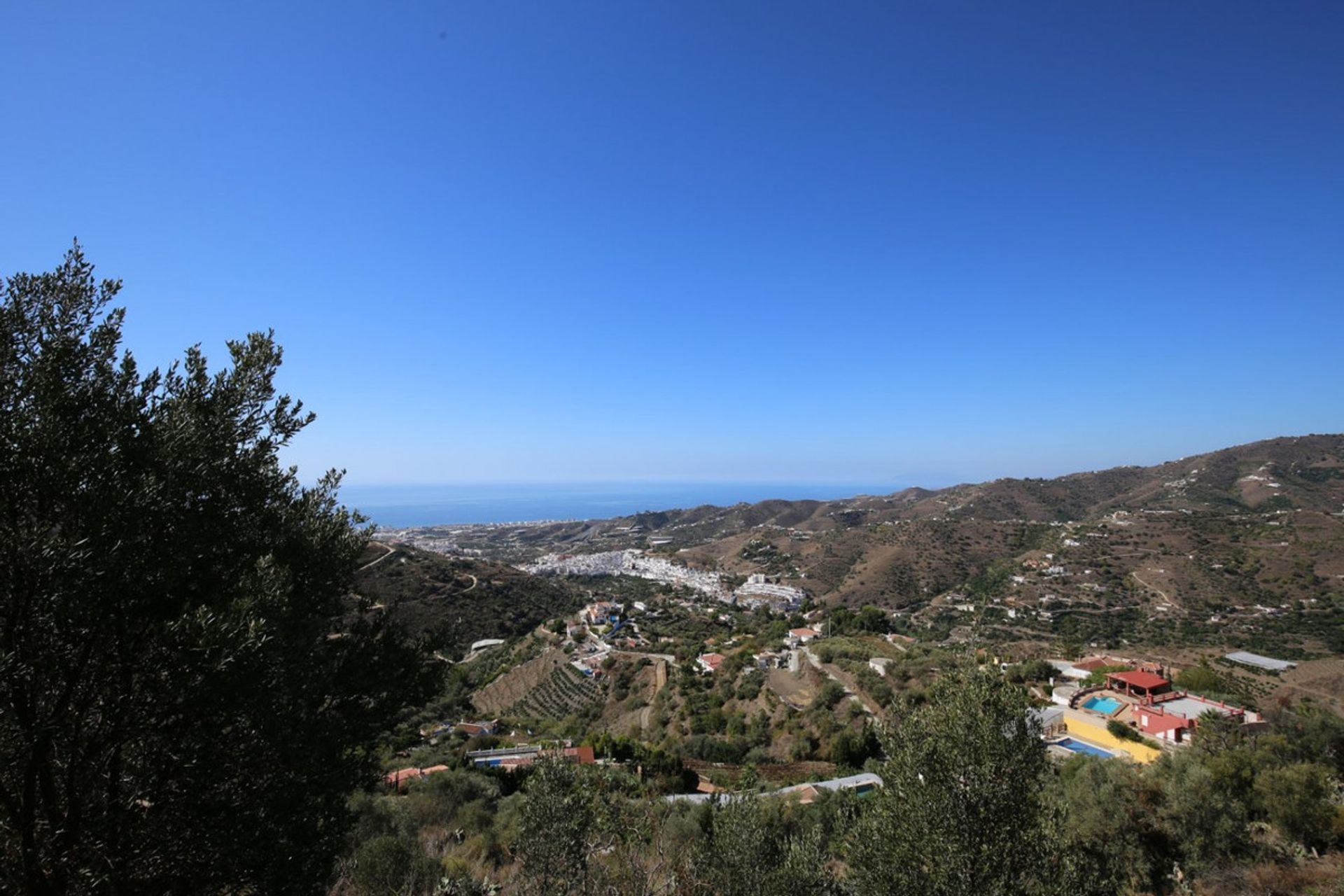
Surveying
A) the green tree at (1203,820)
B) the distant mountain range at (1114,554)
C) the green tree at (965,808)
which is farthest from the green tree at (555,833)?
the distant mountain range at (1114,554)

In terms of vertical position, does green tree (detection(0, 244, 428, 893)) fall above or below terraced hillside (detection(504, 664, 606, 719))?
above

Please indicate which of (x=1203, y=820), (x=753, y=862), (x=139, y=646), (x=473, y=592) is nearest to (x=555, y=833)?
(x=753, y=862)

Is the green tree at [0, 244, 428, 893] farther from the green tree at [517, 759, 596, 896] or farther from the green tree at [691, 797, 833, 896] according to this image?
the green tree at [691, 797, 833, 896]

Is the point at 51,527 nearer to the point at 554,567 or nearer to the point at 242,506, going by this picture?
the point at 242,506

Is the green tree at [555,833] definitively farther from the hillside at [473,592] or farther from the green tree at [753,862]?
the hillside at [473,592]

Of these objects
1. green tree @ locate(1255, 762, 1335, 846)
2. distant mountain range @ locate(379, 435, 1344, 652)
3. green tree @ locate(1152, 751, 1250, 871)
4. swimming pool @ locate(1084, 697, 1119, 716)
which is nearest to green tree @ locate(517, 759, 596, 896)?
green tree @ locate(1152, 751, 1250, 871)
